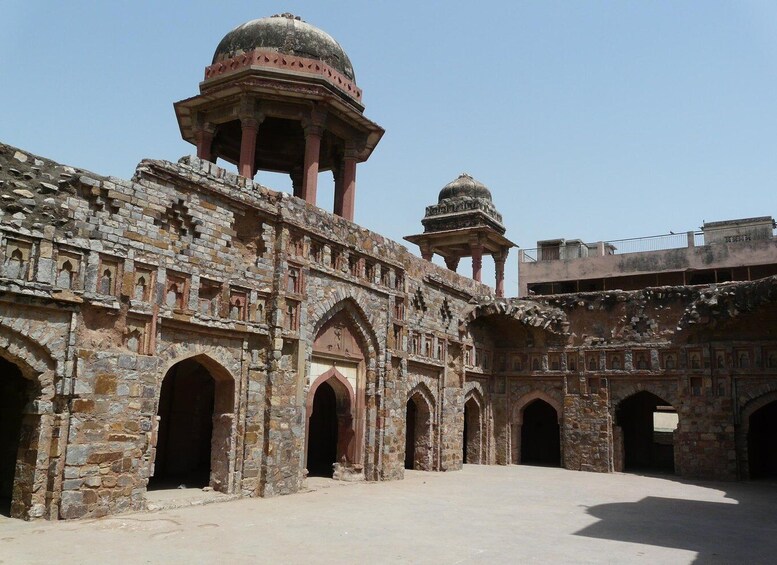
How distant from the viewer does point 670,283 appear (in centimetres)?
2412

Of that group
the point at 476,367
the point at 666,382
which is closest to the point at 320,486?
the point at 476,367

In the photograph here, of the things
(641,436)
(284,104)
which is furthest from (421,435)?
(641,436)

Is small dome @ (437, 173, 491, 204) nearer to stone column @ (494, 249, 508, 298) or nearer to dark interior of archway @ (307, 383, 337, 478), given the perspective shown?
stone column @ (494, 249, 508, 298)

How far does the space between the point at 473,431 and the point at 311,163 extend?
1084cm

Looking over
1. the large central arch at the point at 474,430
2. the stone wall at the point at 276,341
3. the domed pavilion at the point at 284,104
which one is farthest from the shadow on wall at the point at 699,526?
the domed pavilion at the point at 284,104

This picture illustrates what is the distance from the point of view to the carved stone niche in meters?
14.2

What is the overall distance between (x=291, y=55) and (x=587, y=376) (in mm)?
13059

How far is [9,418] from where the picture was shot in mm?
10773

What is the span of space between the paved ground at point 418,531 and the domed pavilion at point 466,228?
12526 mm

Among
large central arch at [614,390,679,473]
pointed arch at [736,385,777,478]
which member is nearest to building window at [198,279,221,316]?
pointed arch at [736,385,777,478]

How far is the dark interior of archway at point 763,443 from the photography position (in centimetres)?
1947

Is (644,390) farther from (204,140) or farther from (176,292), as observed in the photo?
(176,292)

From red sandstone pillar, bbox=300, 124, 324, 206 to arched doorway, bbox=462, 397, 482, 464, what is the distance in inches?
373

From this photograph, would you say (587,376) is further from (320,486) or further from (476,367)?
(320,486)
